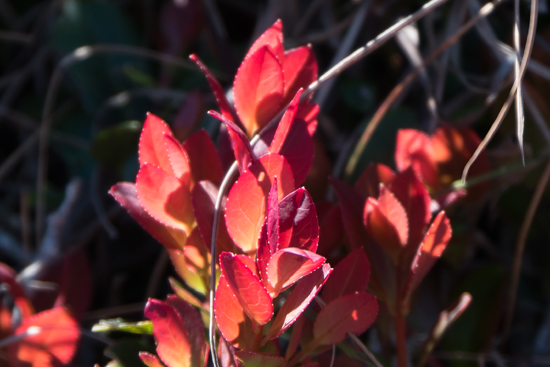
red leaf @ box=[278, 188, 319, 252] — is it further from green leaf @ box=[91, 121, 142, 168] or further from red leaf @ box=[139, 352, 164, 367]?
green leaf @ box=[91, 121, 142, 168]

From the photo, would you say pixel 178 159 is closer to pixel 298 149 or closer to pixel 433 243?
pixel 298 149

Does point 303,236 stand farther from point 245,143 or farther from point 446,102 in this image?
point 446,102

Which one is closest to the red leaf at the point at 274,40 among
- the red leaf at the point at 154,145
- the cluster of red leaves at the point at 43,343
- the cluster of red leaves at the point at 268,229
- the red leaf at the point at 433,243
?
the cluster of red leaves at the point at 268,229

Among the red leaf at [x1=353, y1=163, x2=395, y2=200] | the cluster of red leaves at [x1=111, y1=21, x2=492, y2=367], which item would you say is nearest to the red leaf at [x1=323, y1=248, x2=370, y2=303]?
the cluster of red leaves at [x1=111, y1=21, x2=492, y2=367]

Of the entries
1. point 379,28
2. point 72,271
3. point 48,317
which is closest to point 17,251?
point 72,271

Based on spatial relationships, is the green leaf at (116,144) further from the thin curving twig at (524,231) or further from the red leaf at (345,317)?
the thin curving twig at (524,231)

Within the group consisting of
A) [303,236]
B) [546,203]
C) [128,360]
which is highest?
[303,236]
